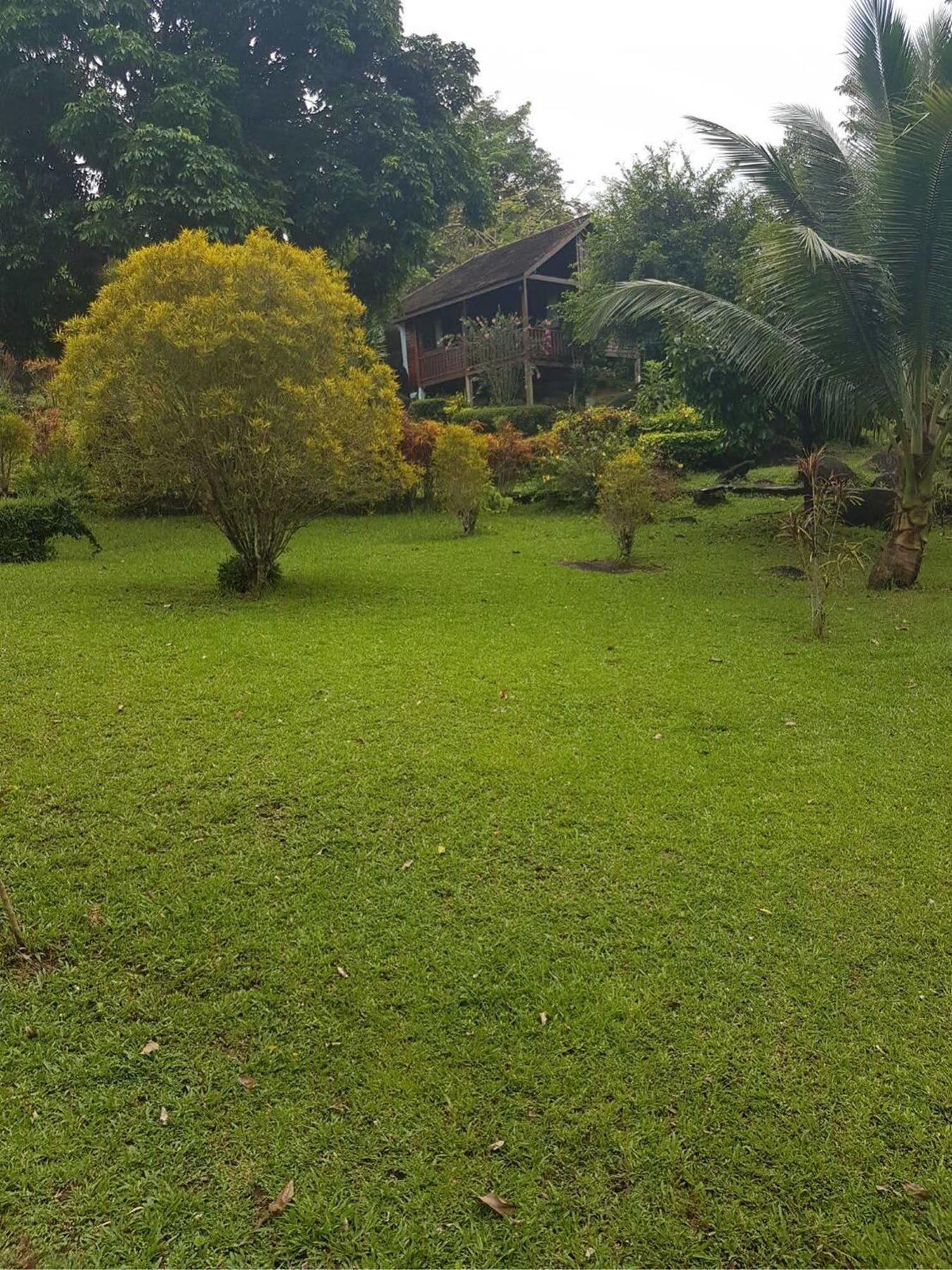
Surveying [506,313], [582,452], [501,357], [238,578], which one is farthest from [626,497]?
[506,313]

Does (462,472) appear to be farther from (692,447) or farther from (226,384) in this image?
(692,447)

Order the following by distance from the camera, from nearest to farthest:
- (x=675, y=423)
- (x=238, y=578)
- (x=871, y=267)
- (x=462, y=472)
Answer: (x=871, y=267), (x=238, y=578), (x=462, y=472), (x=675, y=423)

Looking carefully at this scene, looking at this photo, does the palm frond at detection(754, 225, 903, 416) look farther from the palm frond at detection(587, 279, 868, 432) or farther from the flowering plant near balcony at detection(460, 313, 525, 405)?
the flowering plant near balcony at detection(460, 313, 525, 405)

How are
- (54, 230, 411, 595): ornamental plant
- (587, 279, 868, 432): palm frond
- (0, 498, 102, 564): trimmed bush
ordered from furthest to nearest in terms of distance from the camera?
(0, 498, 102, 564): trimmed bush → (587, 279, 868, 432): palm frond → (54, 230, 411, 595): ornamental plant

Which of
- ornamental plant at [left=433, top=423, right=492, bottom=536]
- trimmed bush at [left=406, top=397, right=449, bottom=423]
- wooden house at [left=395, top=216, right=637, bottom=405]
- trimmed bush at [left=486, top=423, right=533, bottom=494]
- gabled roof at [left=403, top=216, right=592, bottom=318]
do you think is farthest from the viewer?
gabled roof at [left=403, top=216, right=592, bottom=318]

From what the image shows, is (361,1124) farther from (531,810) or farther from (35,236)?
(35,236)

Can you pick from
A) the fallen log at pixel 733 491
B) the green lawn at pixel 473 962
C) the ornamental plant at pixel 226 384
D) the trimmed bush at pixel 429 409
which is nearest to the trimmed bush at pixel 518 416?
the trimmed bush at pixel 429 409

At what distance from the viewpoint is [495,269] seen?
81.0 feet

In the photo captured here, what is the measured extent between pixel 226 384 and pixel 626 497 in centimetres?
495

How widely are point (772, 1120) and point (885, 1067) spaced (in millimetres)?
439

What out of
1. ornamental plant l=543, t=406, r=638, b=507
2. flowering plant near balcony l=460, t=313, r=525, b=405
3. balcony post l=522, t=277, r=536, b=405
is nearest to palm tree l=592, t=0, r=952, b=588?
ornamental plant l=543, t=406, r=638, b=507

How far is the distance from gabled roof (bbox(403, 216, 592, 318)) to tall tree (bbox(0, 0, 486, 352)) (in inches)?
150

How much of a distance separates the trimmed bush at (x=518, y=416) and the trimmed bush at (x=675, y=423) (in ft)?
8.10

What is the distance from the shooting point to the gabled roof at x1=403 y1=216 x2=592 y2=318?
23.5 meters
